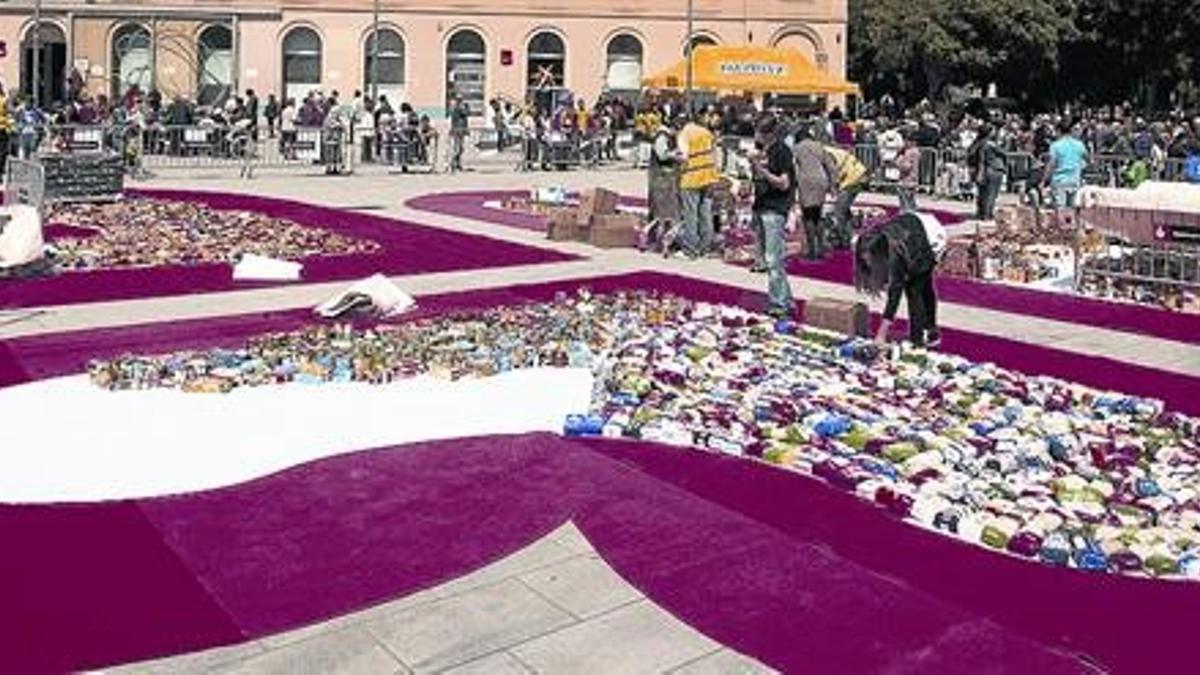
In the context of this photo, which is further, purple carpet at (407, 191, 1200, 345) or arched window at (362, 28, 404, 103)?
arched window at (362, 28, 404, 103)

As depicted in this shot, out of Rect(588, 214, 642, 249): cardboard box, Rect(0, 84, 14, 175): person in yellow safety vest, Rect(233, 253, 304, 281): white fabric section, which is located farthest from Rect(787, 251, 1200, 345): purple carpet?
Rect(0, 84, 14, 175): person in yellow safety vest

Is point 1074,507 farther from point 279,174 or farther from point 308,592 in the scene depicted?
point 279,174

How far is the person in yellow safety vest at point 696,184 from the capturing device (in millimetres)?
17328

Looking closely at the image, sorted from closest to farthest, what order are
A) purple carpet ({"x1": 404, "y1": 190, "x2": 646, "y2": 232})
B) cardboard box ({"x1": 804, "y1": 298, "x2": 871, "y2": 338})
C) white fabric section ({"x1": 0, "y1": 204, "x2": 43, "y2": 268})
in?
1. cardboard box ({"x1": 804, "y1": 298, "x2": 871, "y2": 338})
2. white fabric section ({"x1": 0, "y1": 204, "x2": 43, "y2": 268})
3. purple carpet ({"x1": 404, "y1": 190, "x2": 646, "y2": 232})

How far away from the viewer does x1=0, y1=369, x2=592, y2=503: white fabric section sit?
8156mm

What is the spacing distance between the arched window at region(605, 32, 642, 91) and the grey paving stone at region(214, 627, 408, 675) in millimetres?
54907

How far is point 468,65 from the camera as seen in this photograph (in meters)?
58.2

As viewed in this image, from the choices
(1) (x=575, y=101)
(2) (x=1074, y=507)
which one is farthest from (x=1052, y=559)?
(1) (x=575, y=101)

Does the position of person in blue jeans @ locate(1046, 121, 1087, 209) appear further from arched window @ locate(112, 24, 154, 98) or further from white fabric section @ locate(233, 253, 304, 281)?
arched window @ locate(112, 24, 154, 98)

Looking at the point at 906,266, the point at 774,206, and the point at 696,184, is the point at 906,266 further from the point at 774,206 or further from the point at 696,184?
the point at 696,184

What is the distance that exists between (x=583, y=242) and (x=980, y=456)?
11.5 m

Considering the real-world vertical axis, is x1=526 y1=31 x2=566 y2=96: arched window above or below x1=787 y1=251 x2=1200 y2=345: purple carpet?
above

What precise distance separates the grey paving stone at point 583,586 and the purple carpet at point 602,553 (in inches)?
4.2

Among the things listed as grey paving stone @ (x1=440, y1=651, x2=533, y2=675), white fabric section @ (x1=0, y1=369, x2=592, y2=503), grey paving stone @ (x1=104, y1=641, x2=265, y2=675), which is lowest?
grey paving stone @ (x1=440, y1=651, x2=533, y2=675)
